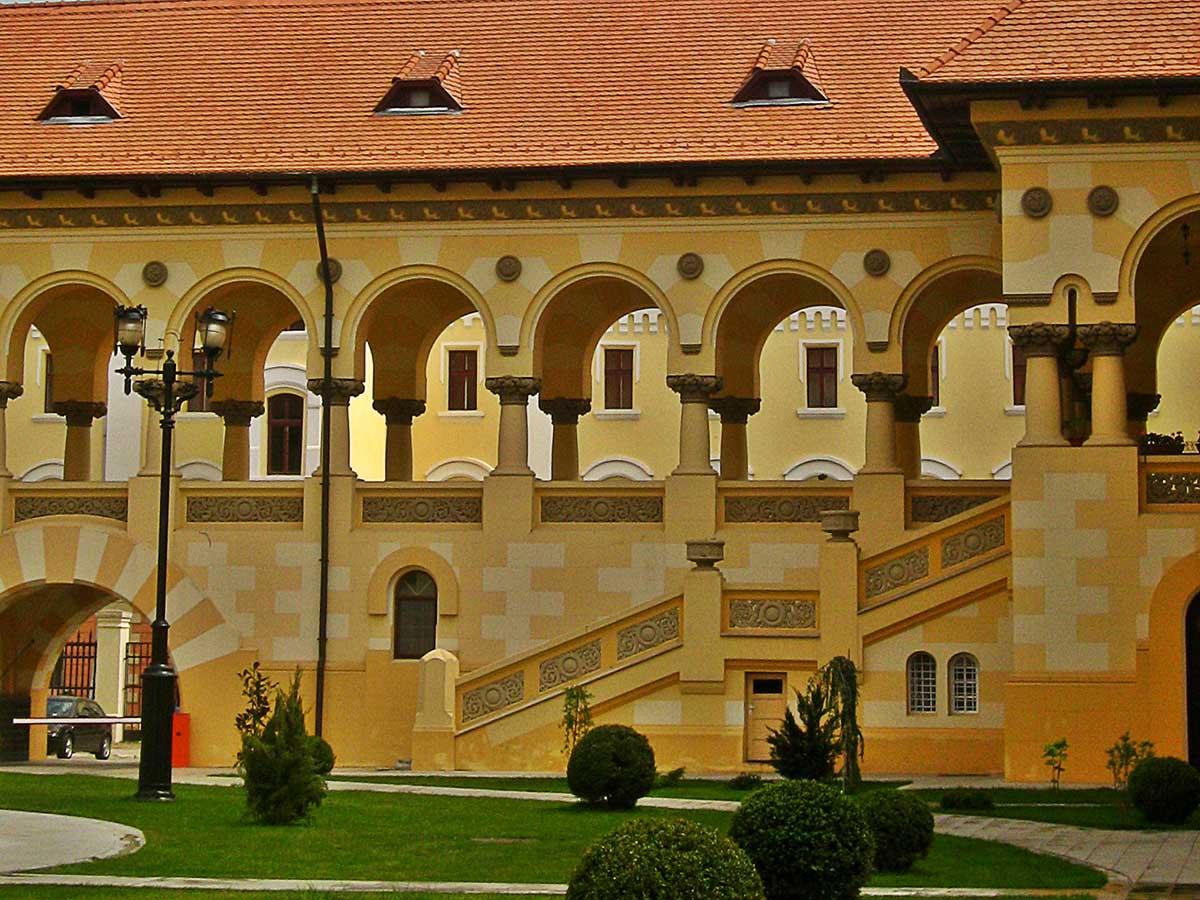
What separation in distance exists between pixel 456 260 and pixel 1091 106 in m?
11.3

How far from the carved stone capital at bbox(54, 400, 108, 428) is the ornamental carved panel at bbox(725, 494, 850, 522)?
13260 mm

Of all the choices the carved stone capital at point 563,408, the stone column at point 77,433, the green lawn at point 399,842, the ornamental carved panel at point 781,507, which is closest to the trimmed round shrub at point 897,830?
the green lawn at point 399,842

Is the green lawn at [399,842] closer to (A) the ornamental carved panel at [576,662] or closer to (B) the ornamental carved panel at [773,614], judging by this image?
(A) the ornamental carved panel at [576,662]

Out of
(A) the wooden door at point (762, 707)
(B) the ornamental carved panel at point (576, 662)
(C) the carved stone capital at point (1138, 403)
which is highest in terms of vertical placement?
(C) the carved stone capital at point (1138, 403)

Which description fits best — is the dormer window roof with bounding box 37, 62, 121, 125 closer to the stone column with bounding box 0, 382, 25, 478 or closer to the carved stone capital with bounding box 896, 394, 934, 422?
the stone column with bounding box 0, 382, 25, 478

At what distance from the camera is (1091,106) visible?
3153cm

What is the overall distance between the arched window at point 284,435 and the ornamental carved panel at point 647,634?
30.3m

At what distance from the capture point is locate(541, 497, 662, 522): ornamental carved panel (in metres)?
36.9

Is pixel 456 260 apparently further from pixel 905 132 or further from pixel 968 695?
pixel 968 695

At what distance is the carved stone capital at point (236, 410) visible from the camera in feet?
138

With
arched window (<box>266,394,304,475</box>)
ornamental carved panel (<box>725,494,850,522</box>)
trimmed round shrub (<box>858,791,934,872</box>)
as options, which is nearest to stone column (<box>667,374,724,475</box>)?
ornamental carved panel (<box>725,494,850,522</box>)

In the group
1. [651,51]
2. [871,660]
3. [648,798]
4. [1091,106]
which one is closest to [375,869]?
[648,798]

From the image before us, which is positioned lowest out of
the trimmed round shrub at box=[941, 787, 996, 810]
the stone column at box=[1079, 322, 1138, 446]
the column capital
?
the trimmed round shrub at box=[941, 787, 996, 810]

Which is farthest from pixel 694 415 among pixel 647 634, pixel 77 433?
pixel 77 433
